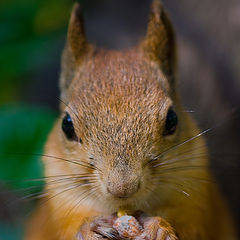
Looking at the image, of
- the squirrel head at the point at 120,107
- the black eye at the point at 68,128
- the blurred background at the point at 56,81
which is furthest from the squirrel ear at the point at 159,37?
the black eye at the point at 68,128

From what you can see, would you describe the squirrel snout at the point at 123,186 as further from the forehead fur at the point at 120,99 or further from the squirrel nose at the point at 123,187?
the forehead fur at the point at 120,99

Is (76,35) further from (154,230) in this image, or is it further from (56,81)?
(56,81)

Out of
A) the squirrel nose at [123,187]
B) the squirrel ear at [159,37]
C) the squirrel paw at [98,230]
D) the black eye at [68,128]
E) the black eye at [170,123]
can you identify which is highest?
the squirrel ear at [159,37]

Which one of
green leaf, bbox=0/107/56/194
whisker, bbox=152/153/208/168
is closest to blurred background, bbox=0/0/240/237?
green leaf, bbox=0/107/56/194

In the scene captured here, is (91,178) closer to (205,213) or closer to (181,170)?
(181,170)

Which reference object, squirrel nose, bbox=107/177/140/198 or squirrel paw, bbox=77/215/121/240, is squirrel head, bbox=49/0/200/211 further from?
squirrel paw, bbox=77/215/121/240

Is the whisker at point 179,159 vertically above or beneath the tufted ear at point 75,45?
beneath

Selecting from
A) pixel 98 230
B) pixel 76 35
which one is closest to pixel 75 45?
pixel 76 35
